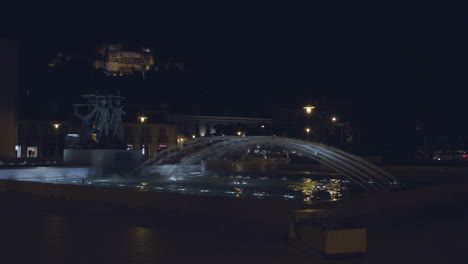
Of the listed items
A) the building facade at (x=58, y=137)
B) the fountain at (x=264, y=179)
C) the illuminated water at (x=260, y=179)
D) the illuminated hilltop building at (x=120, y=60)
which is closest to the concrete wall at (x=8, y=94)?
the building facade at (x=58, y=137)

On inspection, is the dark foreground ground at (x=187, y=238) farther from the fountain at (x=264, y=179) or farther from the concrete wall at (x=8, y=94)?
the concrete wall at (x=8, y=94)

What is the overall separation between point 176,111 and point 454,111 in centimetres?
5042

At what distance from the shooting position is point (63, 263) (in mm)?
8539

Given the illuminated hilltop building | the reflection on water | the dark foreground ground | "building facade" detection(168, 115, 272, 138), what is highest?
the illuminated hilltop building

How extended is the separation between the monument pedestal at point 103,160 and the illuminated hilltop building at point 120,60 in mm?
114961

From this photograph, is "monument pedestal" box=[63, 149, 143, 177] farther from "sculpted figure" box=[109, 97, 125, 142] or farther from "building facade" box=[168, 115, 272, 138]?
"building facade" box=[168, 115, 272, 138]

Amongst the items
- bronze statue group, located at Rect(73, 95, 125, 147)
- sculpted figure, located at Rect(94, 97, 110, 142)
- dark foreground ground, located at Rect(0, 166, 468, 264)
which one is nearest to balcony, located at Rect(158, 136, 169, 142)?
bronze statue group, located at Rect(73, 95, 125, 147)

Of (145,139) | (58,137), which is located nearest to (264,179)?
(58,137)

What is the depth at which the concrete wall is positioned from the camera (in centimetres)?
5791

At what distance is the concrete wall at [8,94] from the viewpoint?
190ft

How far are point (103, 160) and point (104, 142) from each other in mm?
1614

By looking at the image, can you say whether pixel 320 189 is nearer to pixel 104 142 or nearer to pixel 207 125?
pixel 104 142

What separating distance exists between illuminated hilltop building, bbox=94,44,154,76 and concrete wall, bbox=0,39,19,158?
265 feet

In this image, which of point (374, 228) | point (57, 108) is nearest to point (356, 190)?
point (374, 228)
